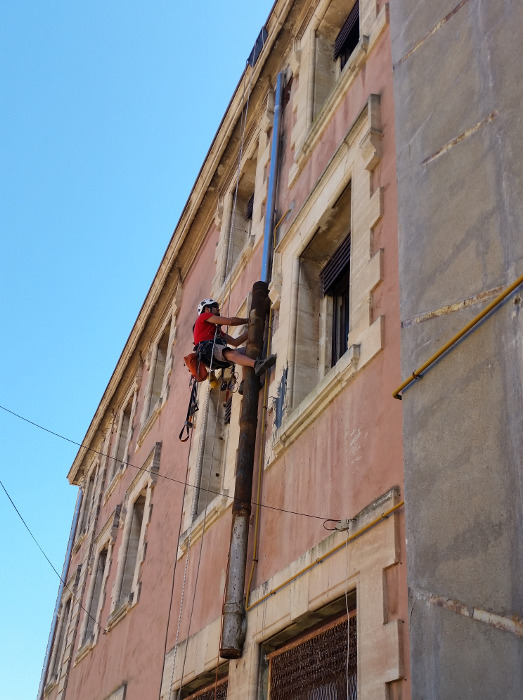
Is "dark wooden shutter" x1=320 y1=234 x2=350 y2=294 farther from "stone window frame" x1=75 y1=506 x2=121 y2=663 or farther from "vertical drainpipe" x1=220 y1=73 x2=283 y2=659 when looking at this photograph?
"stone window frame" x1=75 y1=506 x2=121 y2=663

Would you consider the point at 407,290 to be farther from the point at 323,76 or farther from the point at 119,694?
the point at 119,694

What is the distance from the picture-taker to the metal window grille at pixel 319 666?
221 inches

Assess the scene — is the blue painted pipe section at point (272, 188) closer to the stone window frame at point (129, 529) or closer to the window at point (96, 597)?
the stone window frame at point (129, 529)

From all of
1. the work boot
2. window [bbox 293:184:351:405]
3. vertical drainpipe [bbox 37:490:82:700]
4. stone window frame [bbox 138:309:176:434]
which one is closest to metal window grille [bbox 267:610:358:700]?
window [bbox 293:184:351:405]

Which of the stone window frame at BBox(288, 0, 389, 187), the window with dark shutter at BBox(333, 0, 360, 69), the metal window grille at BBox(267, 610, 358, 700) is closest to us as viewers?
the metal window grille at BBox(267, 610, 358, 700)

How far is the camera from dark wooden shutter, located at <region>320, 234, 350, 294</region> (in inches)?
314

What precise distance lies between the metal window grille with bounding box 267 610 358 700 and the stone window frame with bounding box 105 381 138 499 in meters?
10.6

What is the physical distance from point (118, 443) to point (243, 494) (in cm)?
1134

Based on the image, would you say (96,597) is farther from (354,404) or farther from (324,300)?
(354,404)

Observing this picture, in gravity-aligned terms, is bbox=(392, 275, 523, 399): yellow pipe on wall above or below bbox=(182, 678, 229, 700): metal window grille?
above

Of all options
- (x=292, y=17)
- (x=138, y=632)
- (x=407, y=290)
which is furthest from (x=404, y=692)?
(x=292, y=17)

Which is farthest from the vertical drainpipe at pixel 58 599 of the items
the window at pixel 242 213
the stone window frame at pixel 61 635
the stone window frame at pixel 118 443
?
the window at pixel 242 213

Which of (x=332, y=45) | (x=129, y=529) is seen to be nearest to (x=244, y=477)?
(x=332, y=45)

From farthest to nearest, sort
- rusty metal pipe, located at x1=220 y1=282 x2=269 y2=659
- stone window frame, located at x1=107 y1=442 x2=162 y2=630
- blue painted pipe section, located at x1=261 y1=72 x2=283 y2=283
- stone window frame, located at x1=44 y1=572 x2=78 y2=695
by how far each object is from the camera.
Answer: stone window frame, located at x1=44 y1=572 x2=78 y2=695
stone window frame, located at x1=107 y1=442 x2=162 y2=630
blue painted pipe section, located at x1=261 y1=72 x2=283 y2=283
rusty metal pipe, located at x1=220 y1=282 x2=269 y2=659
